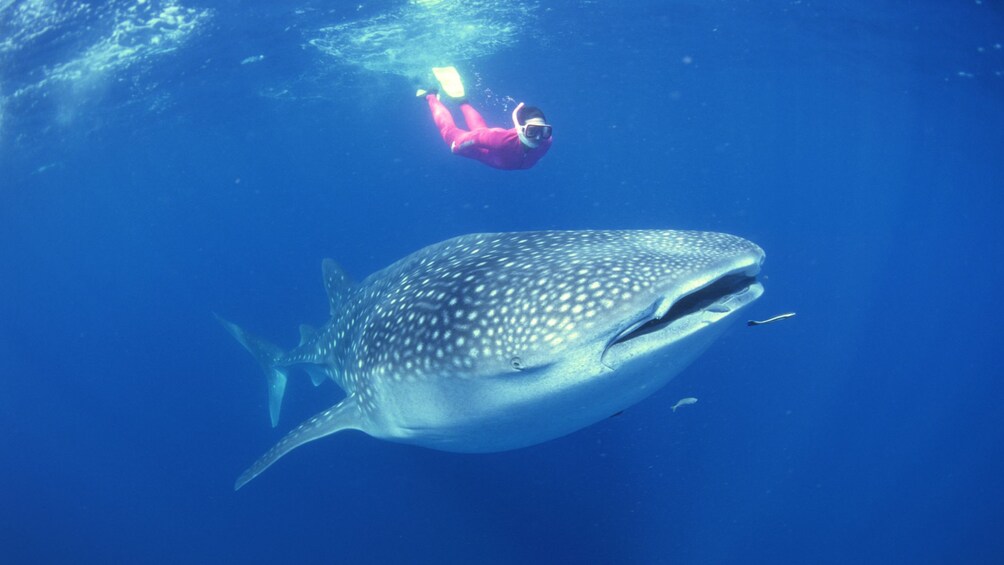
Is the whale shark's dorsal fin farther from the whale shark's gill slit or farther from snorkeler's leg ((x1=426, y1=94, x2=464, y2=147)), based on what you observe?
snorkeler's leg ((x1=426, y1=94, x2=464, y2=147))

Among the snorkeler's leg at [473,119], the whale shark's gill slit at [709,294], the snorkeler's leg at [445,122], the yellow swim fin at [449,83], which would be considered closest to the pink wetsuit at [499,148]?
the snorkeler's leg at [445,122]

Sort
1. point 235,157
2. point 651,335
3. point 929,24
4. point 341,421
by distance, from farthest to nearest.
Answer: point 235,157, point 929,24, point 341,421, point 651,335

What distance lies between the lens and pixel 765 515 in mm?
12406

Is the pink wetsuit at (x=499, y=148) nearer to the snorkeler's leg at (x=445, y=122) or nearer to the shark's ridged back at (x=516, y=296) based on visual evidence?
the snorkeler's leg at (x=445, y=122)

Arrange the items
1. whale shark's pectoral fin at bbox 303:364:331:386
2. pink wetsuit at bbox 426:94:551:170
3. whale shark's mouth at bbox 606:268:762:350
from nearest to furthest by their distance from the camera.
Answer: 1. whale shark's mouth at bbox 606:268:762:350
2. whale shark's pectoral fin at bbox 303:364:331:386
3. pink wetsuit at bbox 426:94:551:170

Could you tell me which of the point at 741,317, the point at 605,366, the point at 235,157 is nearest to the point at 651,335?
the point at 605,366

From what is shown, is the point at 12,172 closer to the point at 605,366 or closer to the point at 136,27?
the point at 136,27

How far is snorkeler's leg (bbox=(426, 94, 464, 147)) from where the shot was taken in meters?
13.1

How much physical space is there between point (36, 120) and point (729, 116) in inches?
1632

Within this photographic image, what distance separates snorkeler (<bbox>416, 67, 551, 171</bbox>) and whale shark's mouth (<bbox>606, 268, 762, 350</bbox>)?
6.91 metres

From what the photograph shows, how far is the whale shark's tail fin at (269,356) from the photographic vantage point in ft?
28.0

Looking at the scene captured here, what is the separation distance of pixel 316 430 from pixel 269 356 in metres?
3.85

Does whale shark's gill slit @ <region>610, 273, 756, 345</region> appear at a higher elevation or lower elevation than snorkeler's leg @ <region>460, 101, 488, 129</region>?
higher

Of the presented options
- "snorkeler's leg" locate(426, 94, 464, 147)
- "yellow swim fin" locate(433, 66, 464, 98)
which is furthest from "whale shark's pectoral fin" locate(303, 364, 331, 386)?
"yellow swim fin" locate(433, 66, 464, 98)
